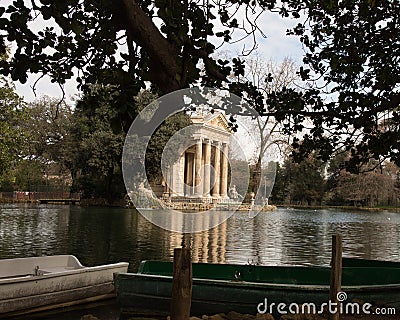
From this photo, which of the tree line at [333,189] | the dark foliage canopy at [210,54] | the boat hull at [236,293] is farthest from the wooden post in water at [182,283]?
the tree line at [333,189]

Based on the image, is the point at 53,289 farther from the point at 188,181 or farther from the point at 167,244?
the point at 167,244

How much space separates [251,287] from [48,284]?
3599 millimetres

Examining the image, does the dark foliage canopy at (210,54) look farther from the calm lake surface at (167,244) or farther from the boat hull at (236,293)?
the calm lake surface at (167,244)

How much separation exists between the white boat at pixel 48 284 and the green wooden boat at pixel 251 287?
45.1 inches

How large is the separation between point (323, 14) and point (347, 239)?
16342 millimetres

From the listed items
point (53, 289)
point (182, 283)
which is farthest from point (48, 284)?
point (182, 283)

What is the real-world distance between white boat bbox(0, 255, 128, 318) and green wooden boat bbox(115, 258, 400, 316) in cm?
115

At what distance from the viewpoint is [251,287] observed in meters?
8.09

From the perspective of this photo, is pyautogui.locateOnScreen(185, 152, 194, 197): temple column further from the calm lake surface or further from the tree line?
the tree line

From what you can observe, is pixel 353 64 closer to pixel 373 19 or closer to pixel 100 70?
pixel 373 19

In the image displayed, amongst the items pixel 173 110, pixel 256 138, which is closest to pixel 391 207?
pixel 256 138

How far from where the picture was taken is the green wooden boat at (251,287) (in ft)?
25.5

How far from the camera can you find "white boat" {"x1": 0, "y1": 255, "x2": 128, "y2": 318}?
8.95 m

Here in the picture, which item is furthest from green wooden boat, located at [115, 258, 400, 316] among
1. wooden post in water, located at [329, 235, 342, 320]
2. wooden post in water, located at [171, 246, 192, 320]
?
wooden post in water, located at [171, 246, 192, 320]
